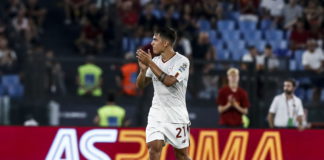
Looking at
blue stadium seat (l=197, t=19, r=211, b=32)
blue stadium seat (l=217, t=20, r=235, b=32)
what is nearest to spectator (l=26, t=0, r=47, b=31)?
blue stadium seat (l=197, t=19, r=211, b=32)

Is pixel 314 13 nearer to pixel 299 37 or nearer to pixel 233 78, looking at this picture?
pixel 299 37

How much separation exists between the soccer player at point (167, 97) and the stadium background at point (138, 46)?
26.9ft

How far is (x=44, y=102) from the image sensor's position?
21.1m

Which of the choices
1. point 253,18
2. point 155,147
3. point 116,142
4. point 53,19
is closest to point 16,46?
point 53,19

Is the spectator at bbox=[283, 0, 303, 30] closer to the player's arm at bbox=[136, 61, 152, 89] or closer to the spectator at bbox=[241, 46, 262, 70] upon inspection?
the spectator at bbox=[241, 46, 262, 70]

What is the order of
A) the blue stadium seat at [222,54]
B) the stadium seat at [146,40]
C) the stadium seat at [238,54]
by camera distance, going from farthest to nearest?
1. the blue stadium seat at [222,54]
2. the stadium seat at [238,54]
3. the stadium seat at [146,40]

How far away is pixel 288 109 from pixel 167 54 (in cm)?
635

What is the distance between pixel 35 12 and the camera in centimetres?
2728

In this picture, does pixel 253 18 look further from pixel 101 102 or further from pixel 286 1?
pixel 101 102

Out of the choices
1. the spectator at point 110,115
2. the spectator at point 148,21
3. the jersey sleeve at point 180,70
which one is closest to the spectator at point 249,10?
the spectator at point 148,21

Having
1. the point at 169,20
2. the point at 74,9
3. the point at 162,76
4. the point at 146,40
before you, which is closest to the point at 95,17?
the point at 74,9

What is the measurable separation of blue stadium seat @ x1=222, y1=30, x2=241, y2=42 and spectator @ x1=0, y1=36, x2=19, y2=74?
227 inches

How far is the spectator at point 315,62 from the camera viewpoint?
2188 cm

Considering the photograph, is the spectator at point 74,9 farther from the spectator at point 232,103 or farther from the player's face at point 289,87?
the player's face at point 289,87
